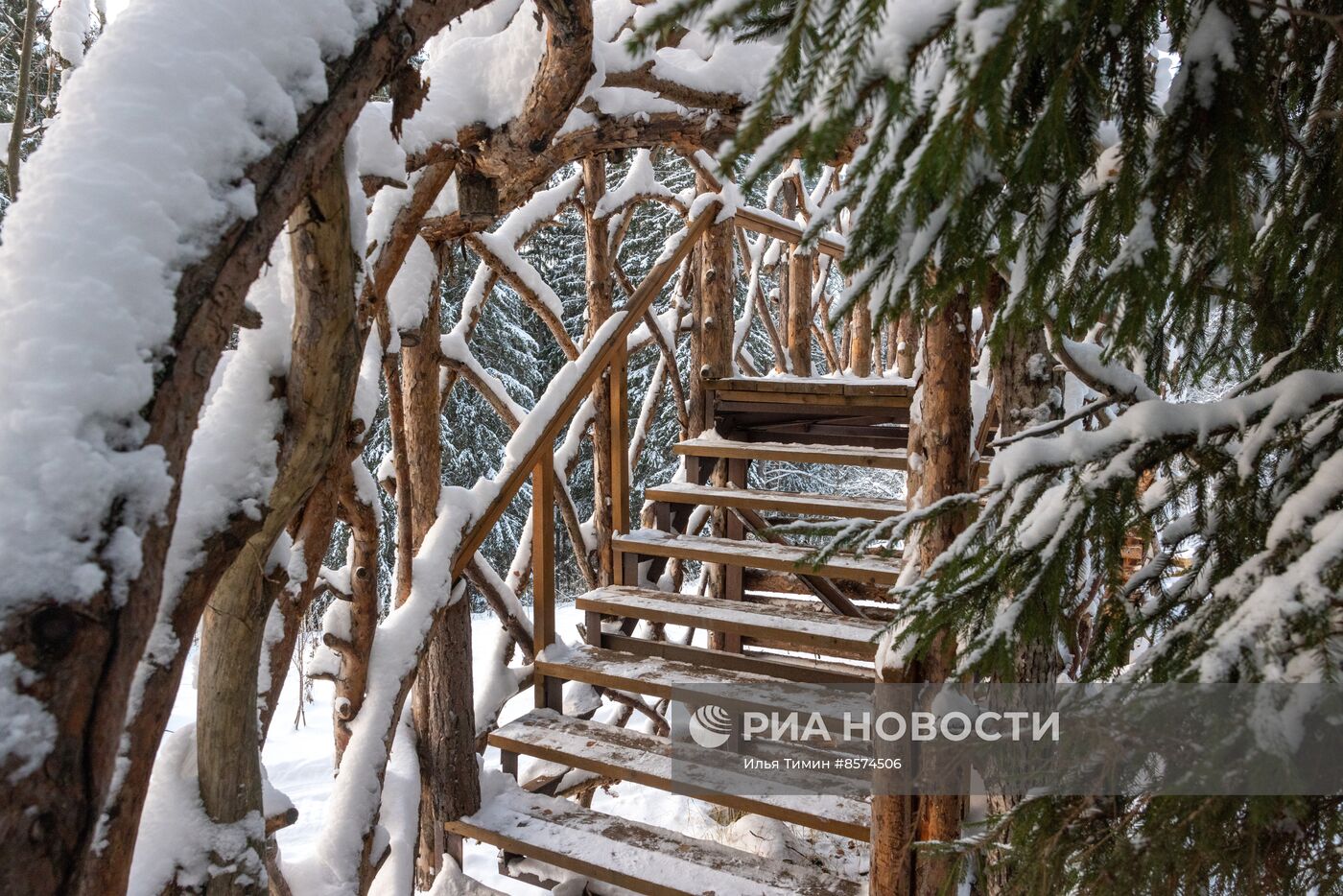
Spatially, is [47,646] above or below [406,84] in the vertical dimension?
below

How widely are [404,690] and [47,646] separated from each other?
2.28 metres

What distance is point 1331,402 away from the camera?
1.14 m

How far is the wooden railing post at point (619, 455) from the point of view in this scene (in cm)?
391

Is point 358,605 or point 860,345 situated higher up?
point 860,345

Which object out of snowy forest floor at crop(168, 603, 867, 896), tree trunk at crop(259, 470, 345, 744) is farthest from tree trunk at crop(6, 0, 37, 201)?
snowy forest floor at crop(168, 603, 867, 896)

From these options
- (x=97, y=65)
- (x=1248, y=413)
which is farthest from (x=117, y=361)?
(x=1248, y=413)

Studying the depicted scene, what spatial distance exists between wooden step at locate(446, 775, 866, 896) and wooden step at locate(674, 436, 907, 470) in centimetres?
164

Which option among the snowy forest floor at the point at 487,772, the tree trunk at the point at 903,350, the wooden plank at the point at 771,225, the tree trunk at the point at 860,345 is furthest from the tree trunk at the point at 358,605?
the tree trunk at the point at 903,350

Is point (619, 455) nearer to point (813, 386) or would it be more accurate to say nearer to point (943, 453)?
point (813, 386)

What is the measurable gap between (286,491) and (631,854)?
1944 millimetres

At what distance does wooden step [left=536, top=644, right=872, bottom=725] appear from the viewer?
9.78 feet

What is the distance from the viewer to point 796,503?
11.8ft

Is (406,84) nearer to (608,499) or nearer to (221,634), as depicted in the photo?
(221,634)

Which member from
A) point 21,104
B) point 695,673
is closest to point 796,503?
point 695,673
